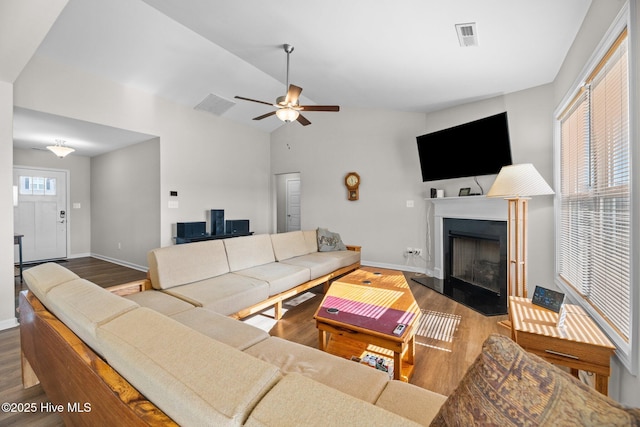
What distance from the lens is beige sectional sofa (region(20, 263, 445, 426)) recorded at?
60cm

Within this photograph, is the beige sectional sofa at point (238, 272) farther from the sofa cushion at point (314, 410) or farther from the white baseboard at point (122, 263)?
the white baseboard at point (122, 263)

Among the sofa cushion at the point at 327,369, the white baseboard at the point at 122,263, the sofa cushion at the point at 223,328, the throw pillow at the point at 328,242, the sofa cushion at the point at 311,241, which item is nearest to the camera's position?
the sofa cushion at the point at 327,369

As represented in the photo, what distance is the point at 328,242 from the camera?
4.49 meters

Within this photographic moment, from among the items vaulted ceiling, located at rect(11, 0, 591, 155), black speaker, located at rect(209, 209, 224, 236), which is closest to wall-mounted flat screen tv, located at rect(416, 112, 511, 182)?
vaulted ceiling, located at rect(11, 0, 591, 155)

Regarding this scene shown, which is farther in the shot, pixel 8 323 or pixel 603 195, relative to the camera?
pixel 8 323

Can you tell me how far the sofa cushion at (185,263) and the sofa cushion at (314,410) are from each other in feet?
7.09

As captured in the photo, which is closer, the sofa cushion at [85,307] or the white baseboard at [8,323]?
the sofa cushion at [85,307]

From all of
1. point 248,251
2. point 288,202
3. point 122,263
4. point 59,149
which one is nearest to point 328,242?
point 248,251

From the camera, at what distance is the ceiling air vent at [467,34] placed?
2.33m

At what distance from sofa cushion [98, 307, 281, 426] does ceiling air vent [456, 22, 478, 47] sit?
2875mm

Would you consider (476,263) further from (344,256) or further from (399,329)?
(399,329)

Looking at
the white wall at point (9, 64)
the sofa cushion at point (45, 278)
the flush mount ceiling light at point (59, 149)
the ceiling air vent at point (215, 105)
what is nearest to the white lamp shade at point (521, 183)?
the sofa cushion at point (45, 278)

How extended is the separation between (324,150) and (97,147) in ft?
14.3

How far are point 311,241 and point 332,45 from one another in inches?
105
